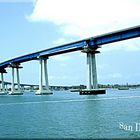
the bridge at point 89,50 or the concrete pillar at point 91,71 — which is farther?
the concrete pillar at point 91,71

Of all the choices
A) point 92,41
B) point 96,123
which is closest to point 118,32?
point 92,41

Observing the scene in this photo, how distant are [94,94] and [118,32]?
27344 mm

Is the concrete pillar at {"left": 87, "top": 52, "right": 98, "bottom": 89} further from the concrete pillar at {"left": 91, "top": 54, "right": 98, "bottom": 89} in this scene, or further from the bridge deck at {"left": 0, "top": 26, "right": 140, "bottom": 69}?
the bridge deck at {"left": 0, "top": 26, "right": 140, "bottom": 69}

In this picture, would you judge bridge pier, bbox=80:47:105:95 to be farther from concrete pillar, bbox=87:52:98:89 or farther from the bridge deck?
the bridge deck

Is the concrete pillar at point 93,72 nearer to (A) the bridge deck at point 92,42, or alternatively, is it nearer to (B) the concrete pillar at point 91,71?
(B) the concrete pillar at point 91,71

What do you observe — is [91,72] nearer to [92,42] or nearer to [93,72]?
[93,72]

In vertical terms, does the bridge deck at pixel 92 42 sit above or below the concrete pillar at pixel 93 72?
above

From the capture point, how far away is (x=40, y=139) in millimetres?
30812

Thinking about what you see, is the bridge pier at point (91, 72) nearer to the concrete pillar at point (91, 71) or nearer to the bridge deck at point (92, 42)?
the concrete pillar at point (91, 71)

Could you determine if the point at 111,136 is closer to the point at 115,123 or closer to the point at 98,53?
the point at 115,123

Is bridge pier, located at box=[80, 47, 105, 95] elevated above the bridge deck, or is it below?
below

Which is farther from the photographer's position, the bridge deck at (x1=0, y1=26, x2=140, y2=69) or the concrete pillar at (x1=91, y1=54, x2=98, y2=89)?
the concrete pillar at (x1=91, y1=54, x2=98, y2=89)

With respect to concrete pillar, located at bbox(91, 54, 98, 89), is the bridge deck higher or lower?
higher

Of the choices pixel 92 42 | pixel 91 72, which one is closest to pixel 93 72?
pixel 91 72
